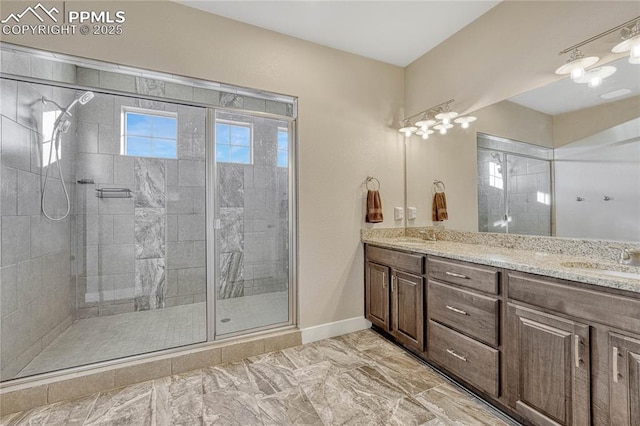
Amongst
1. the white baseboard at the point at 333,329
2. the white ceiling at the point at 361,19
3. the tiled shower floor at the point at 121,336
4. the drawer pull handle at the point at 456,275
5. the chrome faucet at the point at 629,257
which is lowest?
the white baseboard at the point at 333,329

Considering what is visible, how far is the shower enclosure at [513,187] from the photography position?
76.5 inches

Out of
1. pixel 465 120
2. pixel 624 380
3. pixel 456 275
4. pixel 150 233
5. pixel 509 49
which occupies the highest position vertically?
pixel 509 49

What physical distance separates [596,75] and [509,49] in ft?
2.12

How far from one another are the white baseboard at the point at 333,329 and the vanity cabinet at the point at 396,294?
11 centimetres

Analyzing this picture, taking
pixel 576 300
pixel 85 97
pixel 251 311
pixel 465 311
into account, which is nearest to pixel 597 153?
pixel 576 300

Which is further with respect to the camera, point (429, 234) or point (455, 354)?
point (429, 234)

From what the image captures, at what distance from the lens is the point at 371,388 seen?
1.84m

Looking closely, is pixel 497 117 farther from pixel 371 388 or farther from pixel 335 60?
pixel 371 388

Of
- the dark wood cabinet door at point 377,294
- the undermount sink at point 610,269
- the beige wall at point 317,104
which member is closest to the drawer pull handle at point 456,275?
the undermount sink at point 610,269

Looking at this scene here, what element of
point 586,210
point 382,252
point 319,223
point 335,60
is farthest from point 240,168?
point 586,210

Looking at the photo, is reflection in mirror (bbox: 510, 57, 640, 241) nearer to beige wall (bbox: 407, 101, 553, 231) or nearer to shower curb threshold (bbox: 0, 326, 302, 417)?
beige wall (bbox: 407, 101, 553, 231)

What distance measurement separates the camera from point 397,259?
234 centimetres

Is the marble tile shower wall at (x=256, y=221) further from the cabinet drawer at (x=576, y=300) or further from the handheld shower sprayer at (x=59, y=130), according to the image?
the cabinet drawer at (x=576, y=300)

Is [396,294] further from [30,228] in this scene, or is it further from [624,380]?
[30,228]
